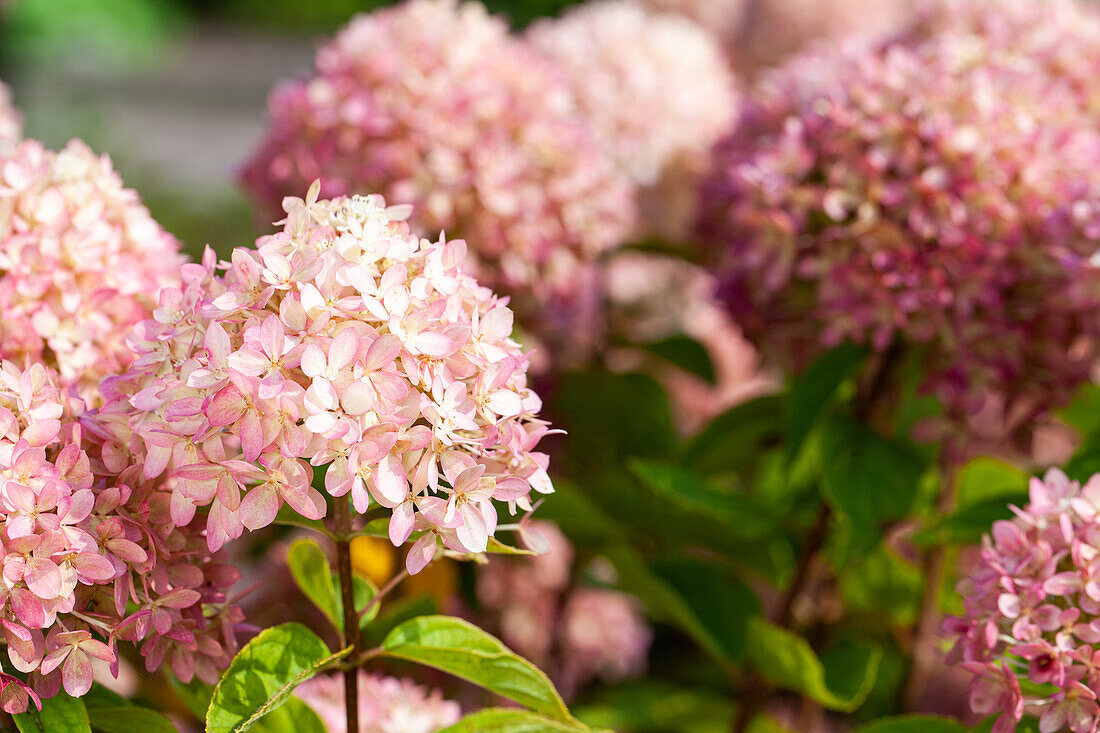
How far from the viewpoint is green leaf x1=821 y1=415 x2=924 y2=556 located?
2.70 feet

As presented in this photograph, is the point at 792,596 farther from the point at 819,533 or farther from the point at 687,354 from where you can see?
the point at 687,354

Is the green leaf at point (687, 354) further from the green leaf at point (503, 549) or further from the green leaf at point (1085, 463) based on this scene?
the green leaf at point (503, 549)

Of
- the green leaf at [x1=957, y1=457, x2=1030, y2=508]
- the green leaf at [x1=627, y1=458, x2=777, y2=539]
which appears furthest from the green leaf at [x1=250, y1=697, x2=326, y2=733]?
the green leaf at [x1=957, y1=457, x2=1030, y2=508]

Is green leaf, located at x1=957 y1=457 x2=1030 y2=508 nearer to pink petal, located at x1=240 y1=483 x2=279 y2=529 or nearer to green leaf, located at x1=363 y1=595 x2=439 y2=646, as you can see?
green leaf, located at x1=363 y1=595 x2=439 y2=646

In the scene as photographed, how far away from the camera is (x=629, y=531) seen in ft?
3.54

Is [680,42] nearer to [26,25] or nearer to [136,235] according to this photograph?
[136,235]

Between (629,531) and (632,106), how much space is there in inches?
21.5

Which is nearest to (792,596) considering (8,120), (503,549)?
(503,549)

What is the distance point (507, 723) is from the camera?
0.57 meters

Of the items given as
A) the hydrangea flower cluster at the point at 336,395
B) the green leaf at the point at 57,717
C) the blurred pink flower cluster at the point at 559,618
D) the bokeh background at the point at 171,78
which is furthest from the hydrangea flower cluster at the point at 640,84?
the bokeh background at the point at 171,78

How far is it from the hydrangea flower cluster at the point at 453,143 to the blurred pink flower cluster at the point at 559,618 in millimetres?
406

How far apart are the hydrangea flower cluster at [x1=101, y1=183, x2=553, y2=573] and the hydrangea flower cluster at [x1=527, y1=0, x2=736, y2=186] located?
0.83 meters

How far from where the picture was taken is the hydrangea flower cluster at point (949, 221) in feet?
2.66

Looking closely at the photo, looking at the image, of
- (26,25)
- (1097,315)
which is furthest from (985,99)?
(26,25)
